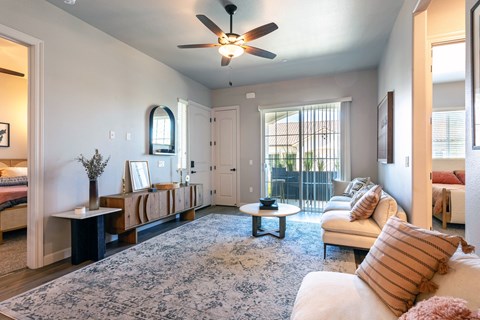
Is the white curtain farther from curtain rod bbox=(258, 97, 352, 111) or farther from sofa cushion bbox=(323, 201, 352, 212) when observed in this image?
sofa cushion bbox=(323, 201, 352, 212)

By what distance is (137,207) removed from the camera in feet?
11.3

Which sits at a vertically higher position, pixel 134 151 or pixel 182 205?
pixel 134 151

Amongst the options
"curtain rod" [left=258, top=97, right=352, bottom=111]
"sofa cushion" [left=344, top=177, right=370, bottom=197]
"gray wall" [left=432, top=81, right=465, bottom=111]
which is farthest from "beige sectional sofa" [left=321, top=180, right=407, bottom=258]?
"gray wall" [left=432, top=81, right=465, bottom=111]

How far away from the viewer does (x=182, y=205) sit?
174 inches

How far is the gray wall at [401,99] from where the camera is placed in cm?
258

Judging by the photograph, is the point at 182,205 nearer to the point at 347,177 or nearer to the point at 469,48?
the point at 347,177

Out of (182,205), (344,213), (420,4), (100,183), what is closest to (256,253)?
(344,213)

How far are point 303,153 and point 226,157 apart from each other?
190cm

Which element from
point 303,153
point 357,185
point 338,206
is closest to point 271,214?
point 338,206

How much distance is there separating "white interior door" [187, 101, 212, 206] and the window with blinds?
17.5 feet

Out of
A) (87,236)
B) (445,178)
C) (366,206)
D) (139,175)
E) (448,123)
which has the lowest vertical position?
(87,236)

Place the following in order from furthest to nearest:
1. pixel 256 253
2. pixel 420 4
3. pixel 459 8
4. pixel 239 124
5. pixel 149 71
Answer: pixel 239 124
pixel 149 71
pixel 256 253
pixel 459 8
pixel 420 4

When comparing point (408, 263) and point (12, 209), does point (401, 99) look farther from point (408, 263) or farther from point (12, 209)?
point (12, 209)

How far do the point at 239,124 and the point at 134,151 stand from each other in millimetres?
2765
